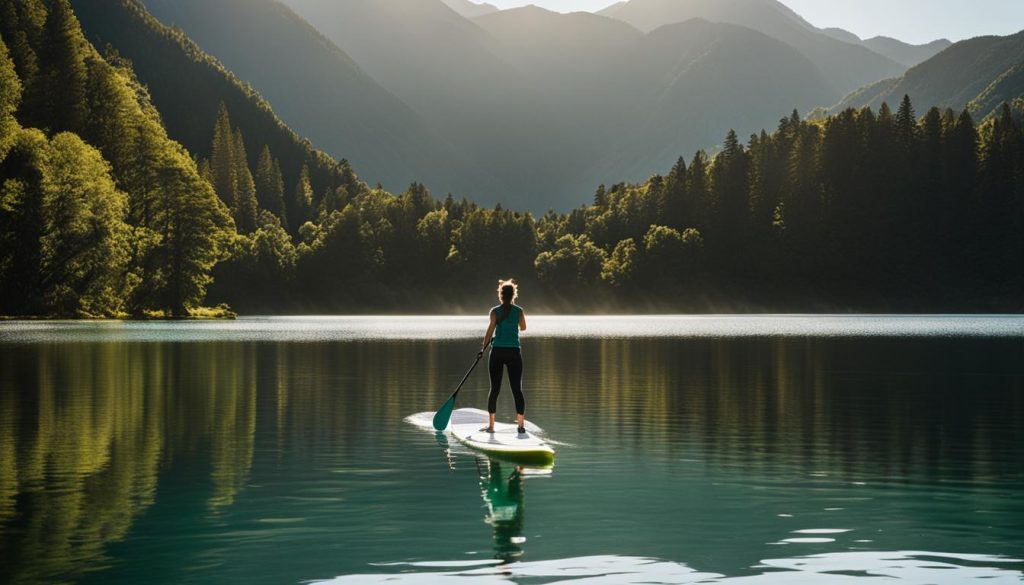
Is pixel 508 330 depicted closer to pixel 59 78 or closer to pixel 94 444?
pixel 94 444

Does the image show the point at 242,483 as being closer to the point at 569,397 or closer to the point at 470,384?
the point at 569,397

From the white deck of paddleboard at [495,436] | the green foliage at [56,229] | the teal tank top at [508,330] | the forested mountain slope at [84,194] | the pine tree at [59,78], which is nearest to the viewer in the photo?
the white deck of paddleboard at [495,436]

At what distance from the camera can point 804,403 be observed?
36688 millimetres

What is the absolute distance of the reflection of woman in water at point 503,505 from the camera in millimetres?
15141

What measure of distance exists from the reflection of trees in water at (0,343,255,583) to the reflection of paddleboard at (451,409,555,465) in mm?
5137

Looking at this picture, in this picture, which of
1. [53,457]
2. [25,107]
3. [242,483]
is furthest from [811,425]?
[25,107]

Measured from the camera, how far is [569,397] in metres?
38.4

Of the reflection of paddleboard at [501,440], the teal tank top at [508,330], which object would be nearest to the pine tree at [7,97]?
the reflection of paddleboard at [501,440]

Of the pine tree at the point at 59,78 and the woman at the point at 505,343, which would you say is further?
the pine tree at the point at 59,78

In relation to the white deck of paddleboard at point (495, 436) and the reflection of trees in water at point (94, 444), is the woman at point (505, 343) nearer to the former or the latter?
the white deck of paddleboard at point (495, 436)

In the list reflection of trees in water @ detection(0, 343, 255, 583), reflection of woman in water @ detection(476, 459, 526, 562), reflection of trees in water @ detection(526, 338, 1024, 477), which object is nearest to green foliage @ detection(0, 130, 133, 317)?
reflection of trees in water @ detection(526, 338, 1024, 477)

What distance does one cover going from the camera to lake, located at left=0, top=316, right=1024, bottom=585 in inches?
555

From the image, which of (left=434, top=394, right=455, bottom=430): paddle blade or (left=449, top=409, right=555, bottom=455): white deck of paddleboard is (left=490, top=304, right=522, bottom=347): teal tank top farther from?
(left=434, top=394, right=455, bottom=430): paddle blade

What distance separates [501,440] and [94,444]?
9139 mm
